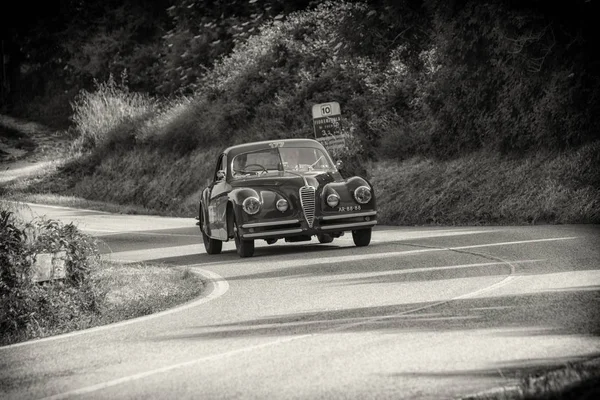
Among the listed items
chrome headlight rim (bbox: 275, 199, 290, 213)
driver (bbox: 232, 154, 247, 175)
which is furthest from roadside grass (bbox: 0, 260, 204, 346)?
driver (bbox: 232, 154, 247, 175)

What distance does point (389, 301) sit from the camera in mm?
10711

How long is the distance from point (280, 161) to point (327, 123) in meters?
9.71

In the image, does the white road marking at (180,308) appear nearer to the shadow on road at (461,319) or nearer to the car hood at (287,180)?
the shadow on road at (461,319)

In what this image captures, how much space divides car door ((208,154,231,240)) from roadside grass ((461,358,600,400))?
11.2m

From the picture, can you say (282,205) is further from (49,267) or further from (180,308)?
(49,267)

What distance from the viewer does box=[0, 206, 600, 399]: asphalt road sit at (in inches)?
278

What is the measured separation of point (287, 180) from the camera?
1722 cm

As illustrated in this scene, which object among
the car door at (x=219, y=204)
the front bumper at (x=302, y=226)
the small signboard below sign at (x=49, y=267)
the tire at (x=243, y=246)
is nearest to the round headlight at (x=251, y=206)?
the front bumper at (x=302, y=226)

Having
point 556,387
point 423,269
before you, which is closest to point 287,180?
point 423,269

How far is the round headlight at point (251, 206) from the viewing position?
1669cm

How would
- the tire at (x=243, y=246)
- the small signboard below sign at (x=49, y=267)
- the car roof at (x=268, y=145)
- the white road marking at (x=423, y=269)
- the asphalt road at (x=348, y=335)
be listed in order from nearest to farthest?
the asphalt road at (x=348, y=335) < the small signboard below sign at (x=49, y=267) < the white road marking at (x=423, y=269) < the tire at (x=243, y=246) < the car roof at (x=268, y=145)

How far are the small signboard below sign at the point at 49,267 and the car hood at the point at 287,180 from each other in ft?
19.9

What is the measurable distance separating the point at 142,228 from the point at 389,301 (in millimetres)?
17446

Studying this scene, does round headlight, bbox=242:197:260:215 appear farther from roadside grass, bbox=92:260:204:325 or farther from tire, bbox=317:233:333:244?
tire, bbox=317:233:333:244
